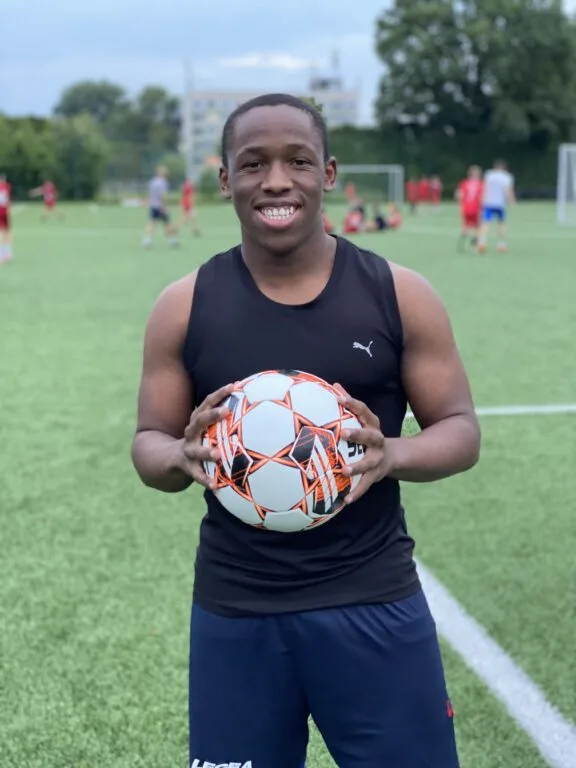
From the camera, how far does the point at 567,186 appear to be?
3559cm

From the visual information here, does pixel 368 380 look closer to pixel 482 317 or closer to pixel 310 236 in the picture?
pixel 310 236

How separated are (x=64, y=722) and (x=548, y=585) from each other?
84.5 inches

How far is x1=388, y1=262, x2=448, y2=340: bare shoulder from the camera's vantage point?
6.75ft

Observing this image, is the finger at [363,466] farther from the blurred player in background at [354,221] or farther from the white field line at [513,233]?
the blurred player in background at [354,221]

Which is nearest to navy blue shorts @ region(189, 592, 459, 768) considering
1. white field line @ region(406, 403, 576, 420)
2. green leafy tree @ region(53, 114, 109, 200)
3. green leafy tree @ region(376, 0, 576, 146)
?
white field line @ region(406, 403, 576, 420)

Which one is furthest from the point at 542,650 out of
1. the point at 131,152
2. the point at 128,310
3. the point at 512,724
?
the point at 131,152

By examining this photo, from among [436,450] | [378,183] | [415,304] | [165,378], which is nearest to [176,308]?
[165,378]

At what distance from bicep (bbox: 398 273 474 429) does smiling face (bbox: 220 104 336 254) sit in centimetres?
26

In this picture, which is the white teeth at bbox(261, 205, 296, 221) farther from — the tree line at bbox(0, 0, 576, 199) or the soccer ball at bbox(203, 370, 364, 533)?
the tree line at bbox(0, 0, 576, 199)

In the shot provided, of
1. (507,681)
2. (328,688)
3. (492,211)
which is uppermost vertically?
(328,688)

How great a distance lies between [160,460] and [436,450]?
58cm

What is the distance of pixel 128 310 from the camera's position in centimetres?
1293

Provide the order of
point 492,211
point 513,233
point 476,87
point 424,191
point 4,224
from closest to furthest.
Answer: point 4,224 → point 492,211 → point 513,233 → point 424,191 → point 476,87

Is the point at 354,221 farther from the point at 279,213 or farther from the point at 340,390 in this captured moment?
the point at 340,390
